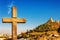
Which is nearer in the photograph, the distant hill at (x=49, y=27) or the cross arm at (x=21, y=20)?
the cross arm at (x=21, y=20)

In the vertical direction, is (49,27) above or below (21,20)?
above

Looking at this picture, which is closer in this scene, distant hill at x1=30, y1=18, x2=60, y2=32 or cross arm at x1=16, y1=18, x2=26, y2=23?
cross arm at x1=16, y1=18, x2=26, y2=23

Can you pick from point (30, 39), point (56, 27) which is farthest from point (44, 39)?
point (56, 27)

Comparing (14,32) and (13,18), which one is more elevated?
(13,18)

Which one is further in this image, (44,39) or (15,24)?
(44,39)

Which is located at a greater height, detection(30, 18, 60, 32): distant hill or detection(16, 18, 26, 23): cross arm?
detection(30, 18, 60, 32): distant hill

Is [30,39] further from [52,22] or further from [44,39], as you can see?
[52,22]

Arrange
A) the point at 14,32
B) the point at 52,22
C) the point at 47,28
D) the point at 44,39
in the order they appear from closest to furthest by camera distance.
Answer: the point at 14,32
the point at 44,39
the point at 47,28
the point at 52,22

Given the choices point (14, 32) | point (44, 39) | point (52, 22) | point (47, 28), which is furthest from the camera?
point (52, 22)

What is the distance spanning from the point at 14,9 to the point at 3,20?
2.79 ft

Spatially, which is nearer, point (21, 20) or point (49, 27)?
point (21, 20)

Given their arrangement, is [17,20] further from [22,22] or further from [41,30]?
[41,30]

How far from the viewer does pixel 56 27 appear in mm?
28125

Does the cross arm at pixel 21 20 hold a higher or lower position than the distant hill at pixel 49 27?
lower
